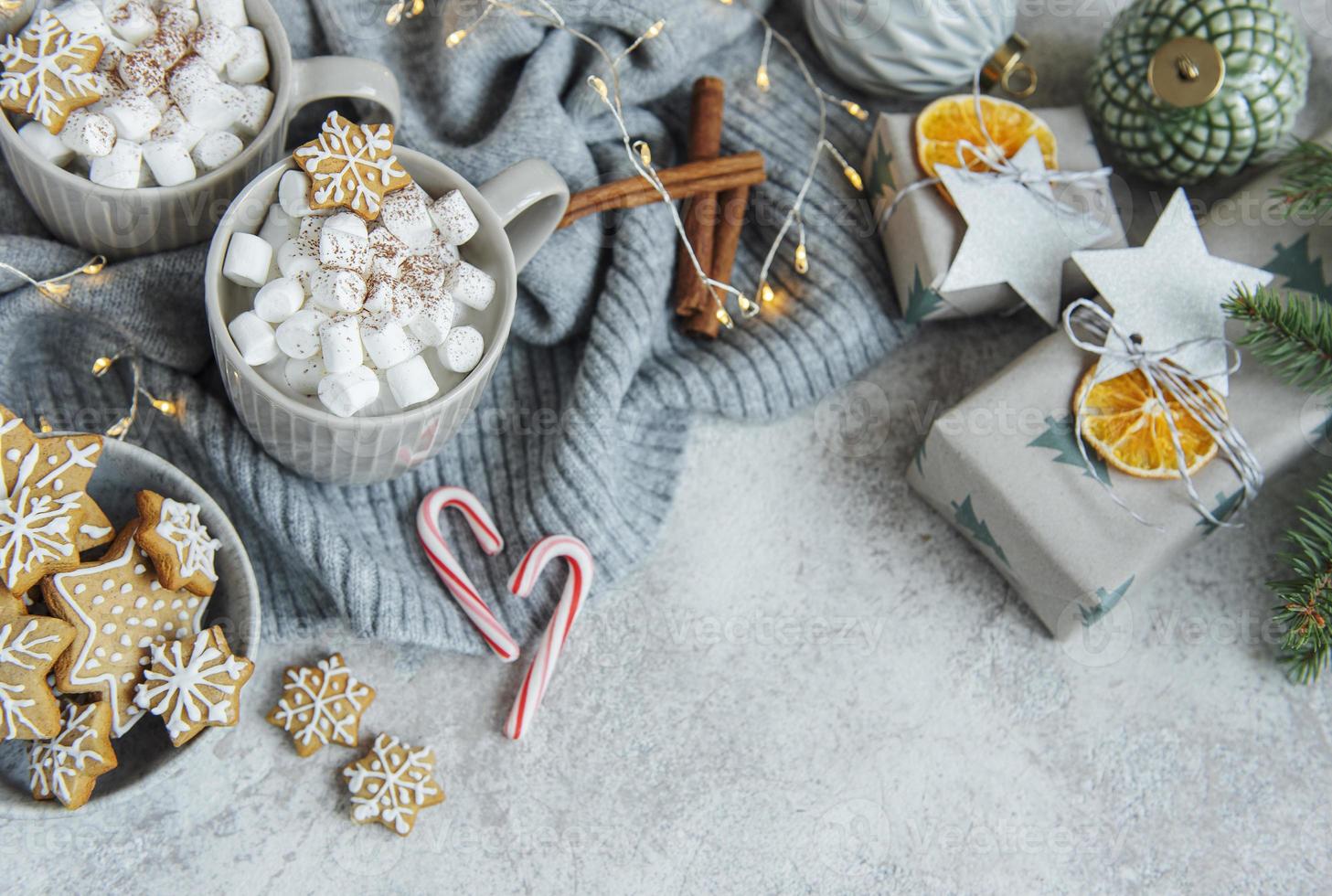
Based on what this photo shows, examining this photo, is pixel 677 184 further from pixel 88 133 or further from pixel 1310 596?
pixel 1310 596

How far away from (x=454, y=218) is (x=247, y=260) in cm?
16

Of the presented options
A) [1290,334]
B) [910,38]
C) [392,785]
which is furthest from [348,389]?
[1290,334]

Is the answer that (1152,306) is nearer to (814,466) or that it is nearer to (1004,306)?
(1004,306)

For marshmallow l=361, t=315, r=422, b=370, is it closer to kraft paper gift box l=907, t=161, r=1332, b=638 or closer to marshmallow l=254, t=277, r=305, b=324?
marshmallow l=254, t=277, r=305, b=324

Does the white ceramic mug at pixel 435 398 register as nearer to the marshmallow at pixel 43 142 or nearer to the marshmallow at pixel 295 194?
the marshmallow at pixel 295 194

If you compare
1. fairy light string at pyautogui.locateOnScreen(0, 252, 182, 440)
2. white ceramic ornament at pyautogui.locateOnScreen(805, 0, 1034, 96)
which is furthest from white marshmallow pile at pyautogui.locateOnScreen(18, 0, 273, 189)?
white ceramic ornament at pyautogui.locateOnScreen(805, 0, 1034, 96)

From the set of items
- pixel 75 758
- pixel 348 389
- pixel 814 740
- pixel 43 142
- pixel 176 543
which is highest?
pixel 43 142

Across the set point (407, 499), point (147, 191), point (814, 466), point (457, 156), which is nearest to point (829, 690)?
point (814, 466)

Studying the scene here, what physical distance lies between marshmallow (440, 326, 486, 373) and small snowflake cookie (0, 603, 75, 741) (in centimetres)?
33

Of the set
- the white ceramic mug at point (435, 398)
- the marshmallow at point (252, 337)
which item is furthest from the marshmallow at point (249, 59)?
the marshmallow at point (252, 337)

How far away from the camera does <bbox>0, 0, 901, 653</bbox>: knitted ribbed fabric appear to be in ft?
3.26

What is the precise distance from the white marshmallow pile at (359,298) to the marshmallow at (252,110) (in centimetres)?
7

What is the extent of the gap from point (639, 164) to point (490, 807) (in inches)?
24.2

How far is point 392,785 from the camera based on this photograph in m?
0.98
